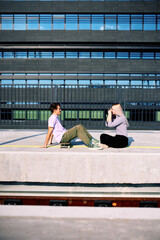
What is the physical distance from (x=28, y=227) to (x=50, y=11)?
97.0 feet

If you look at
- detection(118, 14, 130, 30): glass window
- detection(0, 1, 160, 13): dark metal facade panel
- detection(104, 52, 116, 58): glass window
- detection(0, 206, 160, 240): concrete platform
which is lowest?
detection(0, 206, 160, 240): concrete platform

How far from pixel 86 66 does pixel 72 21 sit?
6345mm

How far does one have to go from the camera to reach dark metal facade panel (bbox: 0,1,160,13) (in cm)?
2666

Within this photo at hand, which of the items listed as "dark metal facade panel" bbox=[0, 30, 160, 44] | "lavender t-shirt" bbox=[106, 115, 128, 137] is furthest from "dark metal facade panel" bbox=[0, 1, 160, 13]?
"lavender t-shirt" bbox=[106, 115, 128, 137]

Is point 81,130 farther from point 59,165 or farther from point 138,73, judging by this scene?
point 138,73

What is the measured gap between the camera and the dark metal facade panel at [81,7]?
87.5 ft

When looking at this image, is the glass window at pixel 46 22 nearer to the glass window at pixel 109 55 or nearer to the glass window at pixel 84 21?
the glass window at pixel 84 21

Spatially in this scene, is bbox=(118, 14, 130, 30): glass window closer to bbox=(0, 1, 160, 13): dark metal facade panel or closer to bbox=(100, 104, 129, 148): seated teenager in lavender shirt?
bbox=(0, 1, 160, 13): dark metal facade panel

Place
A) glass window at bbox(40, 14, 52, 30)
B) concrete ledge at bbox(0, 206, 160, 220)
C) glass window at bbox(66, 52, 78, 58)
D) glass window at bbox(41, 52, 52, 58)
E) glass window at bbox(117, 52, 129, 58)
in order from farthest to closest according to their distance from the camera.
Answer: glass window at bbox(41, 52, 52, 58) → glass window at bbox(66, 52, 78, 58) → glass window at bbox(117, 52, 129, 58) → glass window at bbox(40, 14, 52, 30) → concrete ledge at bbox(0, 206, 160, 220)

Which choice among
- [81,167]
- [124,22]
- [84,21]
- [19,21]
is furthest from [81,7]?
[81,167]

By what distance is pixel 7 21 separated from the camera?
27.5 m

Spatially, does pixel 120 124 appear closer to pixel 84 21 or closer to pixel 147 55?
pixel 84 21

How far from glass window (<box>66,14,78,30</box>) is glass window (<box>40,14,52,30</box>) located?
244cm

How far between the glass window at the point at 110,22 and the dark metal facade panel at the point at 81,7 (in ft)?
1.96
